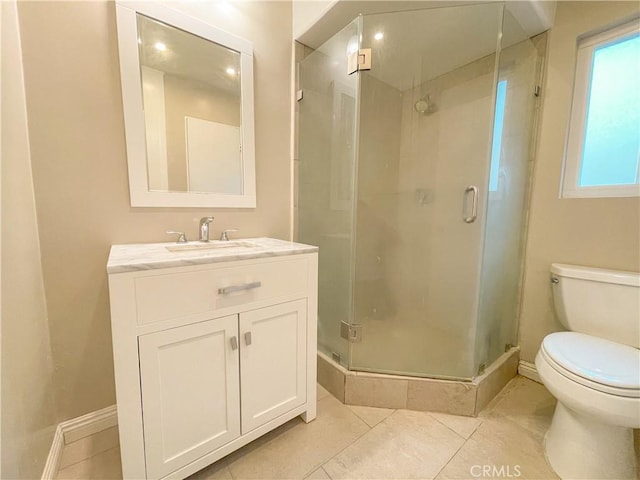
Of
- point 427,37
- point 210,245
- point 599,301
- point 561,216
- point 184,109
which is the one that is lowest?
point 599,301

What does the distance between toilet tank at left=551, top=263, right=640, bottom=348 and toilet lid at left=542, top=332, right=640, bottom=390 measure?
9 cm

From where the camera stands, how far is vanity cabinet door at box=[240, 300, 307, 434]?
105cm

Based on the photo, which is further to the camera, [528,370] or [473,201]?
[528,370]

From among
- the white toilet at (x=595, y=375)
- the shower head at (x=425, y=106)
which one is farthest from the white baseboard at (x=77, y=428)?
the shower head at (x=425, y=106)

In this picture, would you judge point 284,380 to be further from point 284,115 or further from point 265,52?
point 265,52

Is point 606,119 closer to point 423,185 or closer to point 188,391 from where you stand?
point 423,185

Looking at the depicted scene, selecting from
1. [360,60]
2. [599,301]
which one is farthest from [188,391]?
[599,301]

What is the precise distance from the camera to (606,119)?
139cm

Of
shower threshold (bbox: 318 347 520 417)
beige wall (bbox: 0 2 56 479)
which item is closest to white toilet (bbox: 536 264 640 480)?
shower threshold (bbox: 318 347 520 417)

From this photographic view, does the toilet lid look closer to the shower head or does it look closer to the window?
the window

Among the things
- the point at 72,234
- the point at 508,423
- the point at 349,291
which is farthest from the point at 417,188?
the point at 72,234

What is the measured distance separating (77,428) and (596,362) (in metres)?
2.15

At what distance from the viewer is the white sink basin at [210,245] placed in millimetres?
1176

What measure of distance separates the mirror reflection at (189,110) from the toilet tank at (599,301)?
5.88ft
